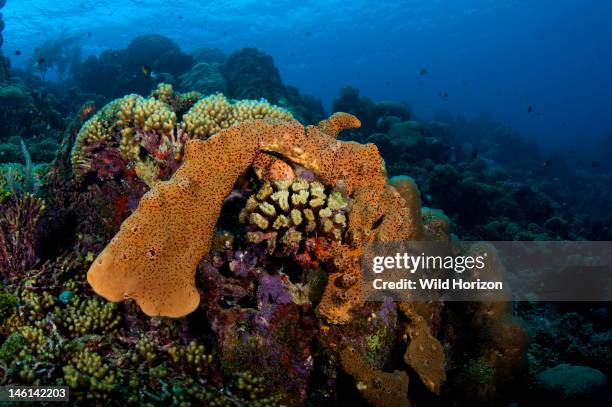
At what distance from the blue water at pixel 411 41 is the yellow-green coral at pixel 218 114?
25.5 metres

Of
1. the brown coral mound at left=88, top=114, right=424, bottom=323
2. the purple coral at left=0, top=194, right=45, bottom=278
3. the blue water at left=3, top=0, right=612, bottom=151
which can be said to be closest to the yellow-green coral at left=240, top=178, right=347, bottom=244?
the brown coral mound at left=88, top=114, right=424, bottom=323

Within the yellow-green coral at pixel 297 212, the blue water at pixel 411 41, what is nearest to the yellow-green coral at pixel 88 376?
the yellow-green coral at pixel 297 212

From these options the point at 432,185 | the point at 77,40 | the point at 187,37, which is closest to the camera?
the point at 432,185

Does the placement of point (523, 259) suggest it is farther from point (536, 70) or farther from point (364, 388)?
point (536, 70)

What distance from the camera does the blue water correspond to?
50.4 metres

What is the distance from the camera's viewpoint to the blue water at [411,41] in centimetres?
5038

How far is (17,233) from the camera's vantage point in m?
4.70

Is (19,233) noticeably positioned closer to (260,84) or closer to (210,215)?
(210,215)

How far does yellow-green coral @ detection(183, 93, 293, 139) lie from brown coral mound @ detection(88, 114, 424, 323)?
104cm

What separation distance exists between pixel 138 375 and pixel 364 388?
92.2 inches

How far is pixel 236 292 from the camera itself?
400 cm

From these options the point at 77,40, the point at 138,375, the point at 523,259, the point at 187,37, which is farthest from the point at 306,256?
the point at 187,37

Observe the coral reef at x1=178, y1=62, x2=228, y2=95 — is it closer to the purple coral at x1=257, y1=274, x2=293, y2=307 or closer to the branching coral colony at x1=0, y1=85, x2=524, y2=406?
the branching coral colony at x1=0, y1=85, x2=524, y2=406

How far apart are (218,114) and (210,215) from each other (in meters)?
1.76
